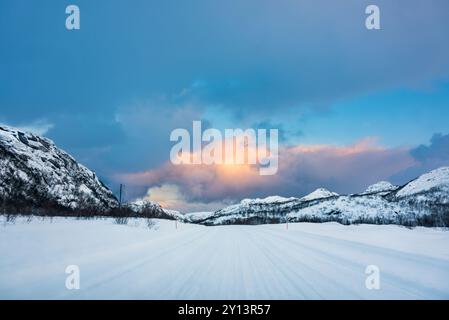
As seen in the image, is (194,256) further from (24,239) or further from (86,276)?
(24,239)

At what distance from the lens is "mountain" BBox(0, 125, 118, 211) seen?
8981 centimetres

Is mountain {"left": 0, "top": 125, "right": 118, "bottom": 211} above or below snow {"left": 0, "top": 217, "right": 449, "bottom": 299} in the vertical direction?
above

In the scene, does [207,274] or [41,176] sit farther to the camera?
[41,176]

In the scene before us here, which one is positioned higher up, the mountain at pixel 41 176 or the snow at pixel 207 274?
the mountain at pixel 41 176

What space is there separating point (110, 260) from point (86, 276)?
2522mm

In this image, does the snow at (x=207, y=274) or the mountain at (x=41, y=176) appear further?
the mountain at (x=41, y=176)

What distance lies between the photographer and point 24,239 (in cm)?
1175

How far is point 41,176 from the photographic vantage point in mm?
119750

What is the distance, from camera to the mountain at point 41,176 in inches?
3536

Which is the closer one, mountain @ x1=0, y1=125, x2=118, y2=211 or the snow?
the snow

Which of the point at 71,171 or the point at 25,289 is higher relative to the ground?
the point at 71,171

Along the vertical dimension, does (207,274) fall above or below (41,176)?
below
